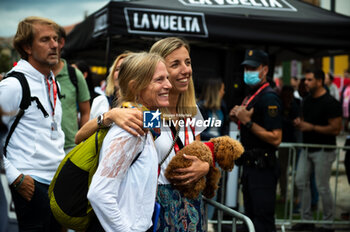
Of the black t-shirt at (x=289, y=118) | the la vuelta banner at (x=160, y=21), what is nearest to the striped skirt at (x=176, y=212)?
the la vuelta banner at (x=160, y=21)

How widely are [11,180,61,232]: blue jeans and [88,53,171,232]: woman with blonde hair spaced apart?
98 cm

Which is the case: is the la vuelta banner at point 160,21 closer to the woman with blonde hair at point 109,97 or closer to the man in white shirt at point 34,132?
the woman with blonde hair at point 109,97

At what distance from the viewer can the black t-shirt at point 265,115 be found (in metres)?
4.09

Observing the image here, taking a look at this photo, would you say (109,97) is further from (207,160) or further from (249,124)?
(207,160)

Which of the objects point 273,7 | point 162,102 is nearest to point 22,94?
point 162,102

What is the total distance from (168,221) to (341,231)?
4323 mm

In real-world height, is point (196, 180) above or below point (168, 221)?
above

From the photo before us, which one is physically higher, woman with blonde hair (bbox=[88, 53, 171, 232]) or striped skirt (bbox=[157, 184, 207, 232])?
woman with blonde hair (bbox=[88, 53, 171, 232])

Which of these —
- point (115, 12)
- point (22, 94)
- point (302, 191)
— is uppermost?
point (115, 12)

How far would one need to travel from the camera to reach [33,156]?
2.89m

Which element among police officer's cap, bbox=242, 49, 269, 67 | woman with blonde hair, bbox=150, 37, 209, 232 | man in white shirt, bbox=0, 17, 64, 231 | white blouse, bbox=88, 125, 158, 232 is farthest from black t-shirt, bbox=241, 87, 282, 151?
white blouse, bbox=88, 125, 158, 232

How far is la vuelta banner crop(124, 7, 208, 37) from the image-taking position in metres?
5.43

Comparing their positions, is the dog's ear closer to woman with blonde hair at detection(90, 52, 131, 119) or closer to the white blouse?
the white blouse

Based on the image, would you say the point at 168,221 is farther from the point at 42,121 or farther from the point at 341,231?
the point at 341,231
